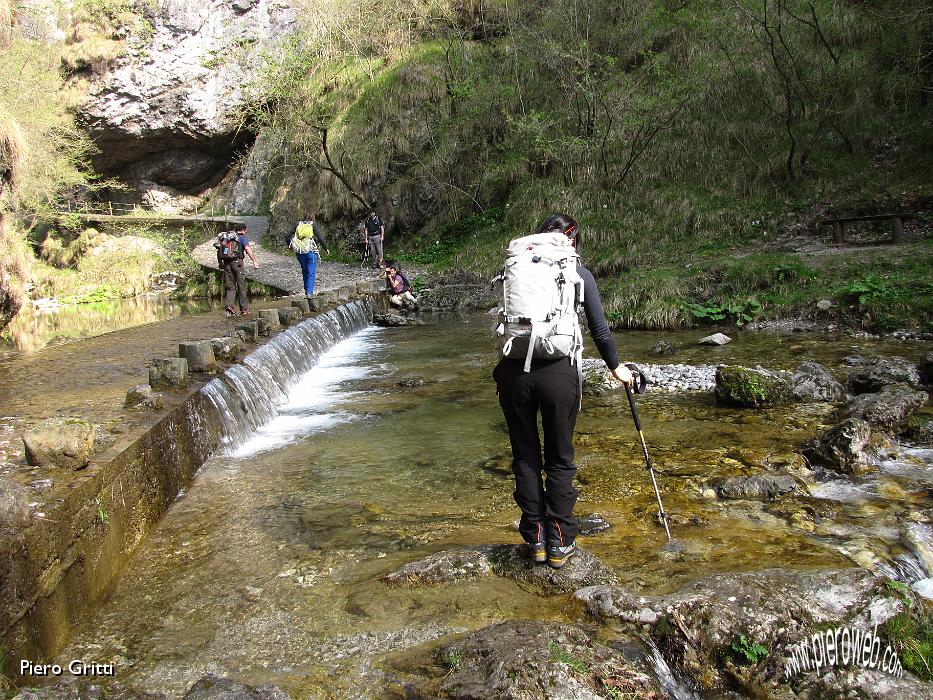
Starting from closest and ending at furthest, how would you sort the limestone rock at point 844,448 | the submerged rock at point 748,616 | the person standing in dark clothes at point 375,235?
the submerged rock at point 748,616 → the limestone rock at point 844,448 → the person standing in dark clothes at point 375,235

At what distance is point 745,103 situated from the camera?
668 inches

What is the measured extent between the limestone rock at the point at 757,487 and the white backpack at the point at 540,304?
7.13ft

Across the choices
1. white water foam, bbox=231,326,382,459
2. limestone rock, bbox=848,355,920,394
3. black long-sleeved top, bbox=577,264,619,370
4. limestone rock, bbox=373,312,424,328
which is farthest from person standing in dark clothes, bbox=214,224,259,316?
limestone rock, bbox=848,355,920,394

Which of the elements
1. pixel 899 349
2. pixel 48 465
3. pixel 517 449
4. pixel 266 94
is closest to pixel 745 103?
pixel 899 349

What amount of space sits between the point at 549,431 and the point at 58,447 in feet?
10.5

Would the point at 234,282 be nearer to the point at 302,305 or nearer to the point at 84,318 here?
the point at 302,305

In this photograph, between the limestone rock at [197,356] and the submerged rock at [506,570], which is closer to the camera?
the submerged rock at [506,570]

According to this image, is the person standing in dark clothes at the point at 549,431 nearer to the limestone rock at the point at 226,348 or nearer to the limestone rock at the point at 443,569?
the limestone rock at the point at 443,569

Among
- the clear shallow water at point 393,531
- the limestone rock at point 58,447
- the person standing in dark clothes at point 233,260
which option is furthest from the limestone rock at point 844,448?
the person standing in dark clothes at point 233,260

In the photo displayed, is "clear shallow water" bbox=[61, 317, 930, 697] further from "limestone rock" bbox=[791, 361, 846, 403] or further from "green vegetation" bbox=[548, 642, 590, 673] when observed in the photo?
"green vegetation" bbox=[548, 642, 590, 673]

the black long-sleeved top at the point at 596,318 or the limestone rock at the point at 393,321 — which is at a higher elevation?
the black long-sleeved top at the point at 596,318

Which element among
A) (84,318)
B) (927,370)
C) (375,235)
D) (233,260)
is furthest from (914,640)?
(84,318)

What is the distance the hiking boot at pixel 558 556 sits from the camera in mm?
3754

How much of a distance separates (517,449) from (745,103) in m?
16.4
